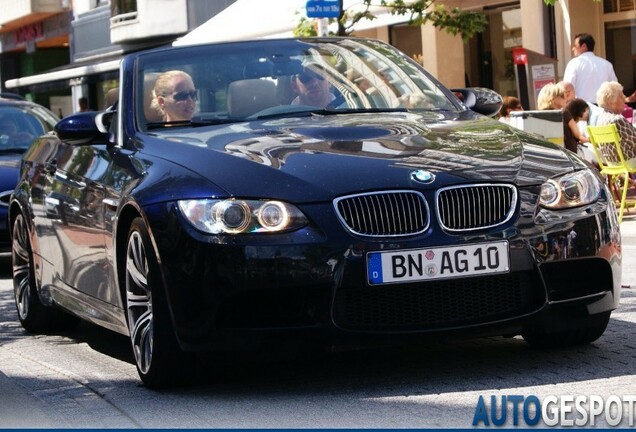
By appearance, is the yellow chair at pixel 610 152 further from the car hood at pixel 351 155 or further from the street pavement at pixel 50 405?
the car hood at pixel 351 155

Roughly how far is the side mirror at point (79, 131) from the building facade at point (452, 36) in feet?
42.6

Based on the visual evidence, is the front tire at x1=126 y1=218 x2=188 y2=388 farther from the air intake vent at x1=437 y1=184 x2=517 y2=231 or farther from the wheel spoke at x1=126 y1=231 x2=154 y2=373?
the air intake vent at x1=437 y1=184 x2=517 y2=231

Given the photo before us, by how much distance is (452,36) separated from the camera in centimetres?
2556

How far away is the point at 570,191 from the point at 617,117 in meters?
9.03

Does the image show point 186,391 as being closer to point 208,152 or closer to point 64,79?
point 208,152

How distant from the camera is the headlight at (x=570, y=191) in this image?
6.47 m

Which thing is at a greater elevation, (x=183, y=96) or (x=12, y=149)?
(x=183, y=96)

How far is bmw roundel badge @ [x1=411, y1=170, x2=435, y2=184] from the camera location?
6297mm

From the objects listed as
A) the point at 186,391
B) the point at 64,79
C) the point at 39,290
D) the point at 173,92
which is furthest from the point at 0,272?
the point at 64,79

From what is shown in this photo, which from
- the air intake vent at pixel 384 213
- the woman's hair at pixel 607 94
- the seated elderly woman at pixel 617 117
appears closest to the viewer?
the air intake vent at pixel 384 213

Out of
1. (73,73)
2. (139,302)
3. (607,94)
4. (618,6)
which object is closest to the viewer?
(139,302)

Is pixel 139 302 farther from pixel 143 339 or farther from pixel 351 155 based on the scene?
pixel 351 155

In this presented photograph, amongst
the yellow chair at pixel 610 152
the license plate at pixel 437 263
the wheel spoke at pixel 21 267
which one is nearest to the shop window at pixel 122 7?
the yellow chair at pixel 610 152

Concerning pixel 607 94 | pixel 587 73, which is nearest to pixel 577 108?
pixel 607 94
